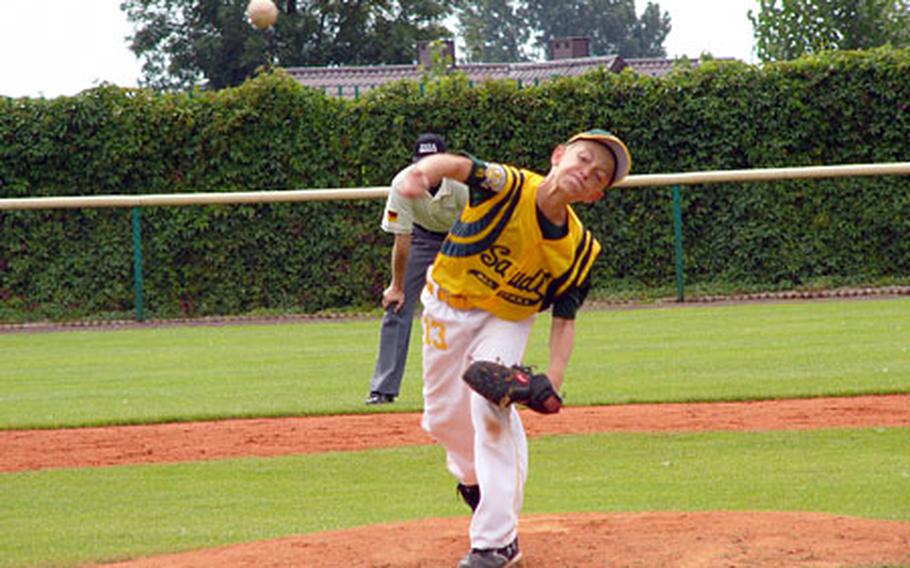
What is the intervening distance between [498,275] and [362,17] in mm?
49116

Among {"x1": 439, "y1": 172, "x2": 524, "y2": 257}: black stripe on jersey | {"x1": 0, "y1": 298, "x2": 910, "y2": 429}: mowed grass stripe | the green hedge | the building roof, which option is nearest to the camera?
{"x1": 439, "y1": 172, "x2": 524, "y2": 257}: black stripe on jersey

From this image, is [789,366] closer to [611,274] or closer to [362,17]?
[611,274]

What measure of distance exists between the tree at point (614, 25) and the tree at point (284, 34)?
51312mm

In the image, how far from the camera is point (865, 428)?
28.4 feet

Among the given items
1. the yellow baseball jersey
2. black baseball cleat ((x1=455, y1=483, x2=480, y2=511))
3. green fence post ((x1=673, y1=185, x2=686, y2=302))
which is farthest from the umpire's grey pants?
green fence post ((x1=673, y1=185, x2=686, y2=302))

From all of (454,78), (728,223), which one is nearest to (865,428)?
(728,223)

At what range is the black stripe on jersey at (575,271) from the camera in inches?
203

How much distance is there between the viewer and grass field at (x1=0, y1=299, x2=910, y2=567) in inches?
254

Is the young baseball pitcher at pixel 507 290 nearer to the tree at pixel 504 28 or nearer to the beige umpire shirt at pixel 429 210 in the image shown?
the beige umpire shirt at pixel 429 210

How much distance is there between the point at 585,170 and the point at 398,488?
290 centimetres

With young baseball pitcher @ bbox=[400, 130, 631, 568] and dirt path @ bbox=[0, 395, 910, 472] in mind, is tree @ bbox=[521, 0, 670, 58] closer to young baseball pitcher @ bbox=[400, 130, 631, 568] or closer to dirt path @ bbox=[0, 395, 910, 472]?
dirt path @ bbox=[0, 395, 910, 472]

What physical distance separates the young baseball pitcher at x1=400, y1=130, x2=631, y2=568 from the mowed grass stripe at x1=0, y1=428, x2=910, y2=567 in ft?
4.54

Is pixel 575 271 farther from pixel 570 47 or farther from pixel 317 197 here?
pixel 570 47

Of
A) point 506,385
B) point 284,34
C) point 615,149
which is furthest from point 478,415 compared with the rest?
point 284,34
